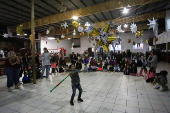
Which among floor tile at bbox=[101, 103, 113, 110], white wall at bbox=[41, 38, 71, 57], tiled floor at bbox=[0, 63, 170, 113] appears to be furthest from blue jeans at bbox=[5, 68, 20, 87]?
white wall at bbox=[41, 38, 71, 57]

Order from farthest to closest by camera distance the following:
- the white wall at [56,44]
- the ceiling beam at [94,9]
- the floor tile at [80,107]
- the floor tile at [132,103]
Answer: the white wall at [56,44] → the ceiling beam at [94,9] → the floor tile at [132,103] → the floor tile at [80,107]

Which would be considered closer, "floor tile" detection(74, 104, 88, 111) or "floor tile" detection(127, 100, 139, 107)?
"floor tile" detection(74, 104, 88, 111)

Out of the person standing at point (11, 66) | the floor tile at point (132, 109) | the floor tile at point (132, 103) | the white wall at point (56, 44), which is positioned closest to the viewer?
the floor tile at point (132, 109)

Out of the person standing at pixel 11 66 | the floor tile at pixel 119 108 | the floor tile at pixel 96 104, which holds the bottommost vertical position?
the floor tile at pixel 96 104

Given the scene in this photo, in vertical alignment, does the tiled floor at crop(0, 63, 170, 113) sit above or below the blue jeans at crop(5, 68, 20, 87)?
below

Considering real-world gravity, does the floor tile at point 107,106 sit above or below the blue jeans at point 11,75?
below

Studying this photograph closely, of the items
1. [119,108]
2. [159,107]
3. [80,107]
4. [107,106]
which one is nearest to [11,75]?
[80,107]

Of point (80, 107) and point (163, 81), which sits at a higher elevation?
point (163, 81)

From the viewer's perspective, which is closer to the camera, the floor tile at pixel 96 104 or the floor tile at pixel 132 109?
the floor tile at pixel 132 109

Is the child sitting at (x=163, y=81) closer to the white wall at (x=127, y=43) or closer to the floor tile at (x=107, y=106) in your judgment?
the floor tile at (x=107, y=106)

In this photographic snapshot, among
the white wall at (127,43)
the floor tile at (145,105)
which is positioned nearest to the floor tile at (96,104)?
the floor tile at (145,105)

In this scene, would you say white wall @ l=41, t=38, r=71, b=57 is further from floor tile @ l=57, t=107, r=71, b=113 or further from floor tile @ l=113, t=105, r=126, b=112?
floor tile @ l=113, t=105, r=126, b=112

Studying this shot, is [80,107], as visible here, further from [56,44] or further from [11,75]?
[56,44]

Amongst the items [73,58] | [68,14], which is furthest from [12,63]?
[73,58]
